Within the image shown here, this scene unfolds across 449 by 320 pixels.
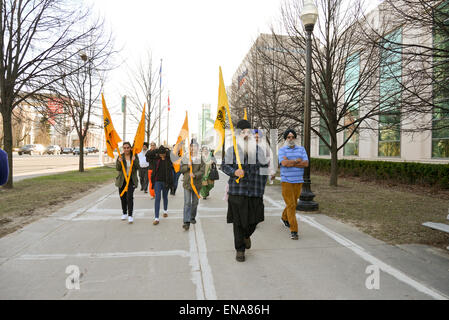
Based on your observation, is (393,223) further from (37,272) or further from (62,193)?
(62,193)

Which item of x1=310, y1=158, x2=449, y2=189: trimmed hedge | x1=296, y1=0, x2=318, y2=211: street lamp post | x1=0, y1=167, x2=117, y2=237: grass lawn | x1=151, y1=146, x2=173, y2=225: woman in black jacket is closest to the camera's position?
x1=0, y1=167, x2=117, y2=237: grass lawn

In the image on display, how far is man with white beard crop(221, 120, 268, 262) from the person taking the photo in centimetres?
414

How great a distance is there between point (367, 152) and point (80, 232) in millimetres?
17297

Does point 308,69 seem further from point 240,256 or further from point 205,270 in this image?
point 205,270

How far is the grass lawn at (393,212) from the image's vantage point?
5289 mm

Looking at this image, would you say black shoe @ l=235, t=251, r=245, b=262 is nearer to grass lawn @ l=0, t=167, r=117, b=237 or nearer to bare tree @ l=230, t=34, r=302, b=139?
grass lawn @ l=0, t=167, r=117, b=237

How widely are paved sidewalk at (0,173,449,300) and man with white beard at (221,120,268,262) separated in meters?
0.43

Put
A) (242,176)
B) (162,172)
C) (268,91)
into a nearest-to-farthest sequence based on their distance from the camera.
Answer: (242,176)
(162,172)
(268,91)

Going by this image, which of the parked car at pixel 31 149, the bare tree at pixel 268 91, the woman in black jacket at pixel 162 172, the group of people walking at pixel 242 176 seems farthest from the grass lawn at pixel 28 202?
the parked car at pixel 31 149

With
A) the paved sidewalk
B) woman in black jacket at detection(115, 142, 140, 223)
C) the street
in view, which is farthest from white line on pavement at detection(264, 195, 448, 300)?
the street

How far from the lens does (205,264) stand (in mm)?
3969

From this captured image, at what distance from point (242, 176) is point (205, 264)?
4.39 ft

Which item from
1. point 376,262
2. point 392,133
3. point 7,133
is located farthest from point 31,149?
point 376,262
